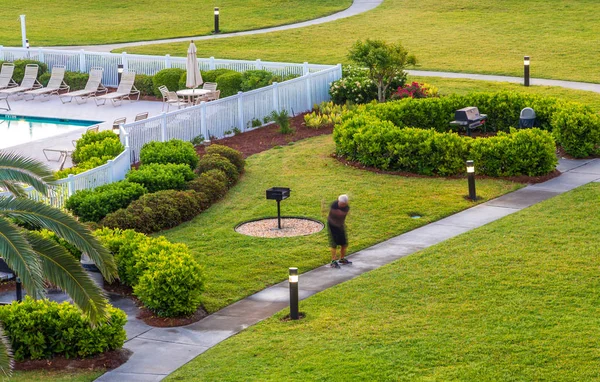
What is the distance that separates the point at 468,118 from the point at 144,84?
14.2 metres

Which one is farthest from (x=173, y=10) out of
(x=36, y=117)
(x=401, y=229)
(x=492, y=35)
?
(x=401, y=229)

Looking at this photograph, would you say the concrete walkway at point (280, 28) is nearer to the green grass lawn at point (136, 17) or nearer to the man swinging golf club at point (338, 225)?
the green grass lawn at point (136, 17)

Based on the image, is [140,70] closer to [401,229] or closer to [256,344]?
[401,229]

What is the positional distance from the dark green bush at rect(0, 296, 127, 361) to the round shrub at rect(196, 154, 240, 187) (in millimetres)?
9178

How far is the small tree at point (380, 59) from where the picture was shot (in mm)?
30188

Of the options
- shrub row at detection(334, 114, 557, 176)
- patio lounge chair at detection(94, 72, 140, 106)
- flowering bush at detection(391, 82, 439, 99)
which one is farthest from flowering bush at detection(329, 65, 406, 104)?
patio lounge chair at detection(94, 72, 140, 106)

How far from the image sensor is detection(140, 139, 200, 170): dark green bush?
23.5 m

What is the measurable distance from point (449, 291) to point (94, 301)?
6.23m

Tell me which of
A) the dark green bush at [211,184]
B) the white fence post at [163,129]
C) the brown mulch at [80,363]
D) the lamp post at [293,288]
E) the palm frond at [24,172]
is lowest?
the brown mulch at [80,363]

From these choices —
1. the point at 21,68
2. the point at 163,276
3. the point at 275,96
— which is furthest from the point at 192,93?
the point at 163,276

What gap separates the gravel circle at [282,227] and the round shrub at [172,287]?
13.4 feet

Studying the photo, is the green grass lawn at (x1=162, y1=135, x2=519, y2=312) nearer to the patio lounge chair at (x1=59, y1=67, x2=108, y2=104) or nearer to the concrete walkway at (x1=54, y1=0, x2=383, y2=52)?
the patio lounge chair at (x1=59, y1=67, x2=108, y2=104)

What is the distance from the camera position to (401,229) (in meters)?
20.3

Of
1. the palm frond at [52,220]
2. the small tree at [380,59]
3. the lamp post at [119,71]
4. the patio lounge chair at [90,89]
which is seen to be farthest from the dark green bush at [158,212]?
the lamp post at [119,71]
